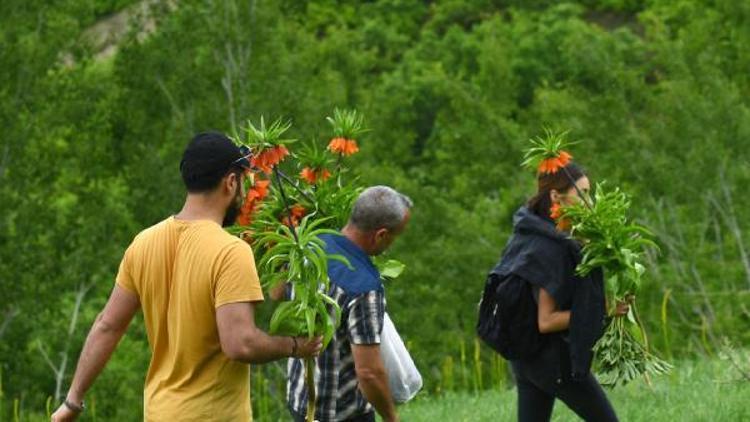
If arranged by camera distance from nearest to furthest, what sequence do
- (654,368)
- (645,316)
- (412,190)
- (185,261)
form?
(185,261), (654,368), (645,316), (412,190)

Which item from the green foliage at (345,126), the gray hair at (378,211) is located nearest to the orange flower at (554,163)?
the green foliage at (345,126)

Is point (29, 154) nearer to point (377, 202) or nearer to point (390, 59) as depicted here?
point (377, 202)

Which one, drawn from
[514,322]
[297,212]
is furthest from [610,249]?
[297,212]

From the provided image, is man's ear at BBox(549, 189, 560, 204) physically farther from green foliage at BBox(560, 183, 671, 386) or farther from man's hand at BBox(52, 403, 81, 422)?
man's hand at BBox(52, 403, 81, 422)

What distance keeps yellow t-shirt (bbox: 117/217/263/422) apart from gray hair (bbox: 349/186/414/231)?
0.91m

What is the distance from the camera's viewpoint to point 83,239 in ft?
112

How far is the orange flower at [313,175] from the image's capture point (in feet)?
22.4

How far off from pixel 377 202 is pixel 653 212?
28.5m

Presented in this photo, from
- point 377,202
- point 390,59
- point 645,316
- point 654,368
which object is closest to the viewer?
point 377,202

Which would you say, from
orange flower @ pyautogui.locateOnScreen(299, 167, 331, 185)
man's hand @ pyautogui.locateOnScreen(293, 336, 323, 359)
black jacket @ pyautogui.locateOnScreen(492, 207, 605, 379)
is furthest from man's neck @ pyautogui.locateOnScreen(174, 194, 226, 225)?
black jacket @ pyautogui.locateOnScreen(492, 207, 605, 379)

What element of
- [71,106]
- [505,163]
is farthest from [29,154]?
[505,163]

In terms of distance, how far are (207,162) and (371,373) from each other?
109 centimetres

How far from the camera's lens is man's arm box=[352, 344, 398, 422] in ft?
19.5

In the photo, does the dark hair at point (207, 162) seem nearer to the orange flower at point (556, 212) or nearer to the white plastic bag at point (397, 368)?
the white plastic bag at point (397, 368)
